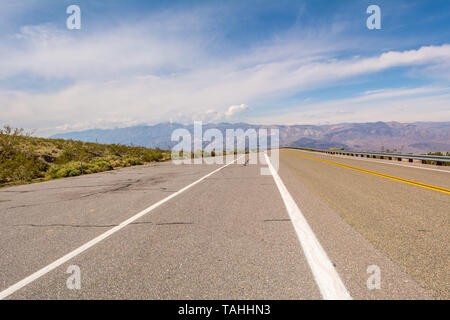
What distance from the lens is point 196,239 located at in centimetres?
391

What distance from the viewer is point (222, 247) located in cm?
357

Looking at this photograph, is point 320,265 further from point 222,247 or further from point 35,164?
point 35,164

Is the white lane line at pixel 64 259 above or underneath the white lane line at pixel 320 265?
underneath

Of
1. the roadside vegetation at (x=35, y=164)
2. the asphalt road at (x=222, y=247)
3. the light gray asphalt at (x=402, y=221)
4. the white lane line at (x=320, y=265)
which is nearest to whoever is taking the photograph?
the white lane line at (x=320, y=265)

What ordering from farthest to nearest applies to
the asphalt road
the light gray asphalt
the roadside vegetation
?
the roadside vegetation, the light gray asphalt, the asphalt road

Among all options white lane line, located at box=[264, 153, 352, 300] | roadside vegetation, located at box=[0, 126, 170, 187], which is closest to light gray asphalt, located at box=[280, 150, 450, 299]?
white lane line, located at box=[264, 153, 352, 300]

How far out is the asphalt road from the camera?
8.39 ft

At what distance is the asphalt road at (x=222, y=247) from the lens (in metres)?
2.56

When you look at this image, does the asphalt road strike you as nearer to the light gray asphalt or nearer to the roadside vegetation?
the light gray asphalt

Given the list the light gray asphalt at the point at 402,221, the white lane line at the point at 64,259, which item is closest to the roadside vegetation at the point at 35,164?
the white lane line at the point at 64,259

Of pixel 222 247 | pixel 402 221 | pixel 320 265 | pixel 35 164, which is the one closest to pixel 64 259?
pixel 222 247

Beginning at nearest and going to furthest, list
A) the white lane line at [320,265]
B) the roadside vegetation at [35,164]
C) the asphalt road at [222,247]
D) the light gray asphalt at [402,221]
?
the white lane line at [320,265], the asphalt road at [222,247], the light gray asphalt at [402,221], the roadside vegetation at [35,164]

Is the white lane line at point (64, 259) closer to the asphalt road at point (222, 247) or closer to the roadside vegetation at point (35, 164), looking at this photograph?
the asphalt road at point (222, 247)
